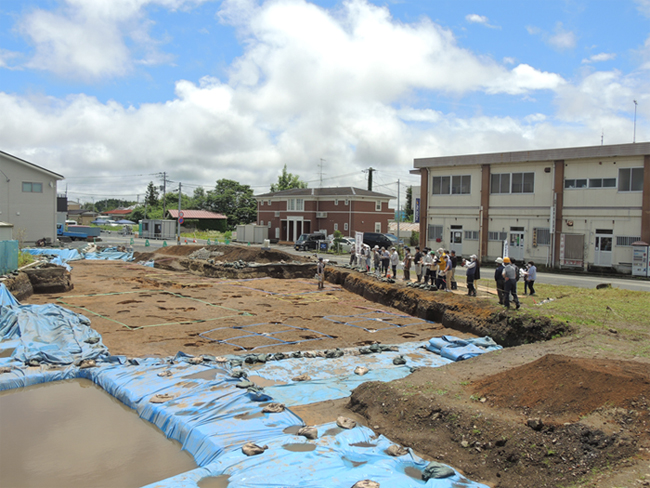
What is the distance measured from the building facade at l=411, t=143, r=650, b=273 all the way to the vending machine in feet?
2.91

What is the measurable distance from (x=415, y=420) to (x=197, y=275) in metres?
23.8

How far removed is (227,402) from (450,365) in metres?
5.07

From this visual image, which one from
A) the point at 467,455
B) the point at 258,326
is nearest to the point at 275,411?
the point at 467,455

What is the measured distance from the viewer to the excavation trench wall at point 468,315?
13.0 meters

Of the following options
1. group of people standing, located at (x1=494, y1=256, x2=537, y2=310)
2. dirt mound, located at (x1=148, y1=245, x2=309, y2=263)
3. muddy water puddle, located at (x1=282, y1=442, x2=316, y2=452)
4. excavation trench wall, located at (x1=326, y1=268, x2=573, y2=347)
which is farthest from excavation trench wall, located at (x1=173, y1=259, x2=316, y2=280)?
muddy water puddle, located at (x1=282, y1=442, x2=316, y2=452)

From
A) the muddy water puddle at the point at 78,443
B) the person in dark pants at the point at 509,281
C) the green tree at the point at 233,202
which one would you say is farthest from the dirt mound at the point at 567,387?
the green tree at the point at 233,202

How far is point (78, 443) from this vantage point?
24.2 feet

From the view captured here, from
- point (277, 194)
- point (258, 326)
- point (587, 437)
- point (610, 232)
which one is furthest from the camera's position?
point (277, 194)

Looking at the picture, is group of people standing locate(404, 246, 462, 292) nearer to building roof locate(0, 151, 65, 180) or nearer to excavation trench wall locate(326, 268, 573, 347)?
excavation trench wall locate(326, 268, 573, 347)

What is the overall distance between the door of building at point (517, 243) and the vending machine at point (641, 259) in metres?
6.18

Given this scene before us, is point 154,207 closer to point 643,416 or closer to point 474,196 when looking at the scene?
point 474,196

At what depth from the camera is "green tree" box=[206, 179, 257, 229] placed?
7819 cm

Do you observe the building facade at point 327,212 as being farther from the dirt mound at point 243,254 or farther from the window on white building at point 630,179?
the window on white building at point 630,179

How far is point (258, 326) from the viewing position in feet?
47.8
